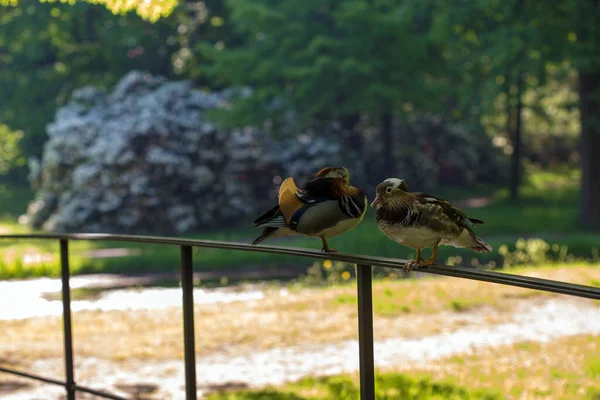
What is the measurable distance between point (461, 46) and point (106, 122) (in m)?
9.84

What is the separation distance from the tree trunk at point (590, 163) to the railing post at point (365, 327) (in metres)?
18.2

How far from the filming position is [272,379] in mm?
6902

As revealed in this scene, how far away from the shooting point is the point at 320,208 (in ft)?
9.53

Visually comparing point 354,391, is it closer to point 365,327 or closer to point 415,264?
point 365,327

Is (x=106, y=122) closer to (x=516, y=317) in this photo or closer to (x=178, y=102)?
(x=178, y=102)

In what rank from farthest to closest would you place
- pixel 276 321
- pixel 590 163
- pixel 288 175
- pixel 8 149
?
pixel 8 149 < pixel 288 175 < pixel 590 163 < pixel 276 321

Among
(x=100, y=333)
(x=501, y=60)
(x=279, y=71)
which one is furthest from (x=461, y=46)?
(x=100, y=333)

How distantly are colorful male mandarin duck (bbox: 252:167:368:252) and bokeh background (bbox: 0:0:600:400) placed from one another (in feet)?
11.5

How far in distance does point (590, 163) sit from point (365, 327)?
18.9 metres

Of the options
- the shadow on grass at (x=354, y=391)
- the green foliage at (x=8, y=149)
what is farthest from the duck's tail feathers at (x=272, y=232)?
the green foliage at (x=8, y=149)

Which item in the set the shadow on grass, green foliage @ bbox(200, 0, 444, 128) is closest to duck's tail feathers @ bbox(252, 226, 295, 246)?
the shadow on grass

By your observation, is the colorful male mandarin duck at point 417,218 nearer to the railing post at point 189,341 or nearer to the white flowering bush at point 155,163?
the railing post at point 189,341

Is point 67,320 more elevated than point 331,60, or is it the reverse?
point 331,60

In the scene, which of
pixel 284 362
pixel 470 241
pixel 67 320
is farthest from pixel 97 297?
pixel 470 241
